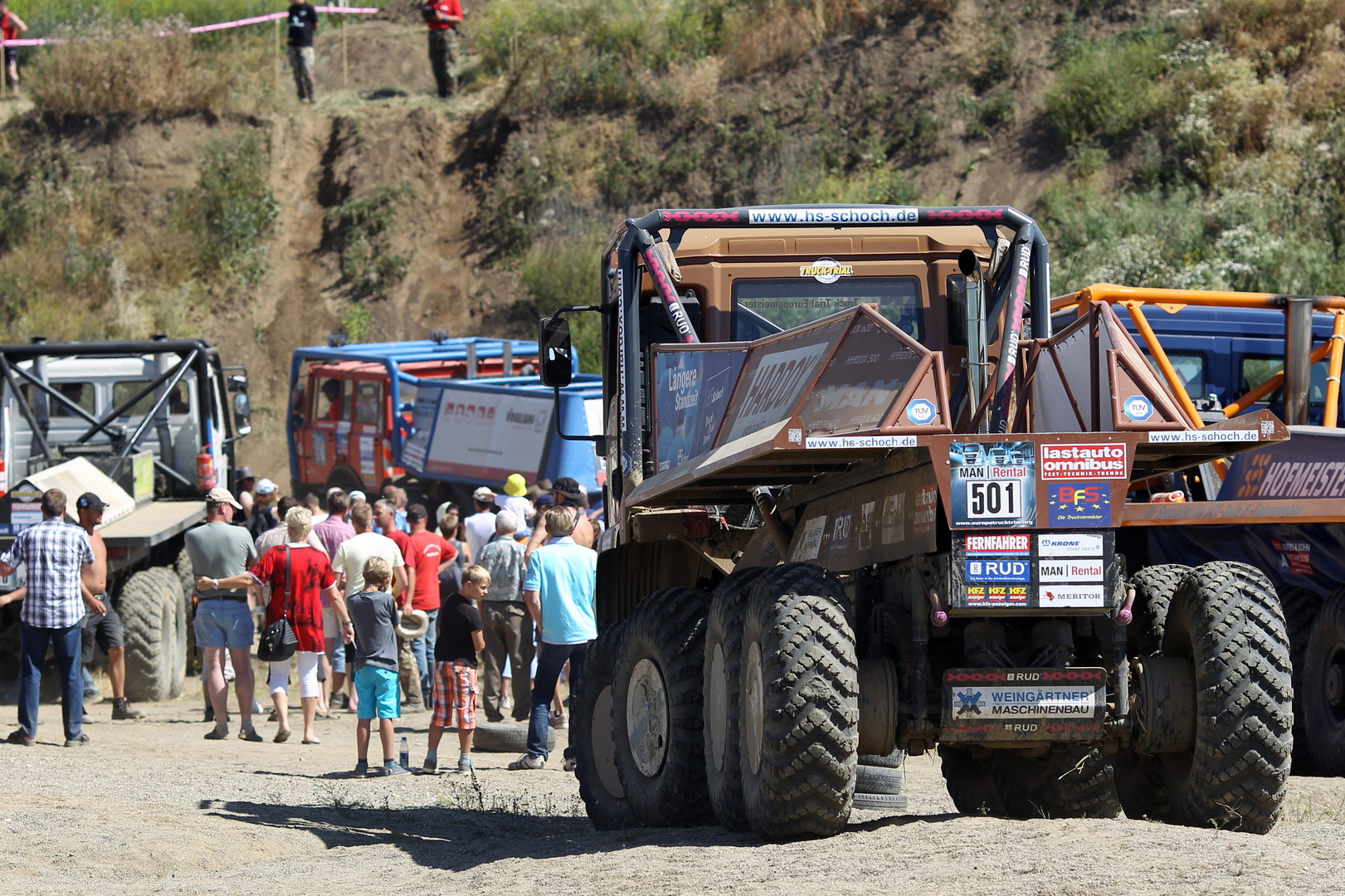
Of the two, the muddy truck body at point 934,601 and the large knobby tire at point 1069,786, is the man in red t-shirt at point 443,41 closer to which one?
the muddy truck body at point 934,601

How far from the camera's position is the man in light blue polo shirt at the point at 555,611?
33.1 ft

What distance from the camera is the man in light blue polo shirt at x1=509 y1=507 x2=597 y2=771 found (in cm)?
1008

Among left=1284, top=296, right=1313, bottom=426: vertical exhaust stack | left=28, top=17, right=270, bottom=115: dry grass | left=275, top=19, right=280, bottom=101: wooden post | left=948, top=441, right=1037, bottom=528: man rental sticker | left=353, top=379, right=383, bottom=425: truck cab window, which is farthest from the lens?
left=275, top=19, right=280, bottom=101: wooden post

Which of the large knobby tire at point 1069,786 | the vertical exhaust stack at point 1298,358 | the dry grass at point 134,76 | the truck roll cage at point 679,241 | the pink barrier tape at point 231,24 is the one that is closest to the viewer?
the large knobby tire at point 1069,786

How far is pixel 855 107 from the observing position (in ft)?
97.8

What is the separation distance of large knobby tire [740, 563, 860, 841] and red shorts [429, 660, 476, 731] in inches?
178

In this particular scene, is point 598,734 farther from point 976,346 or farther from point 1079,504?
point 1079,504

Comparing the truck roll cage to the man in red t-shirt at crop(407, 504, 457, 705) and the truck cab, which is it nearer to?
the man in red t-shirt at crop(407, 504, 457, 705)

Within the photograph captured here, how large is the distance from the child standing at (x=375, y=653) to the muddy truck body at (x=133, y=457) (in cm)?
409

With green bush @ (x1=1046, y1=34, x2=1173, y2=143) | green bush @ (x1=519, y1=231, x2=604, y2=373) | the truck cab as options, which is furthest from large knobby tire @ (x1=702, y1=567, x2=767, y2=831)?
green bush @ (x1=519, y1=231, x2=604, y2=373)

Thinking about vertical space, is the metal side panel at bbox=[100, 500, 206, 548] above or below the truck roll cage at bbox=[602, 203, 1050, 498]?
below

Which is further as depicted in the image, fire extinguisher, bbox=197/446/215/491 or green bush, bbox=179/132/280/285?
green bush, bbox=179/132/280/285

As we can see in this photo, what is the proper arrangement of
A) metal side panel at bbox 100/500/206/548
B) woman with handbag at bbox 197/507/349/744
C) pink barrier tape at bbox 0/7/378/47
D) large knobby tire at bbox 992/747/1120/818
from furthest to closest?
pink barrier tape at bbox 0/7/378/47
metal side panel at bbox 100/500/206/548
woman with handbag at bbox 197/507/349/744
large knobby tire at bbox 992/747/1120/818

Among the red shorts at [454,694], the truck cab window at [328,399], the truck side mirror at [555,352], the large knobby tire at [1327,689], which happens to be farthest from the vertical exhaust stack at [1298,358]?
the truck cab window at [328,399]
